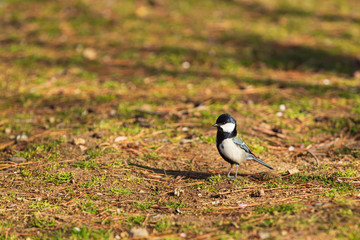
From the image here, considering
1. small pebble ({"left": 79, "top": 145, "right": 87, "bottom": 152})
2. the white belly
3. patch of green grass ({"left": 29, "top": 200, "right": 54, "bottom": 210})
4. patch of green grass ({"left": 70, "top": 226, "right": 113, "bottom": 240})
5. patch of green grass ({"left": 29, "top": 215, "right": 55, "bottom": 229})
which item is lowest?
patch of green grass ({"left": 29, "top": 200, "right": 54, "bottom": 210})

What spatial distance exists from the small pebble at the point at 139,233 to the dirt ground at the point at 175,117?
12mm

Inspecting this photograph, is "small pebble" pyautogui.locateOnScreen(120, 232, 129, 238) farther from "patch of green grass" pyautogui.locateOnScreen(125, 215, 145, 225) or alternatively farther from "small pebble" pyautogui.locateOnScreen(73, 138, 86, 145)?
"small pebble" pyautogui.locateOnScreen(73, 138, 86, 145)

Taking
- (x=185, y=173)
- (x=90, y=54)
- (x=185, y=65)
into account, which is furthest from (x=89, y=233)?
(x=90, y=54)

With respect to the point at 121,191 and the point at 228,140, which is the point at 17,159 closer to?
the point at 121,191

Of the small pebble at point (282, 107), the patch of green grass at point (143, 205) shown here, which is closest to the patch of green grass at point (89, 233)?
the patch of green grass at point (143, 205)

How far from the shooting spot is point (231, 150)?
391cm

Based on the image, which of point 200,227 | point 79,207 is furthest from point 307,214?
point 79,207

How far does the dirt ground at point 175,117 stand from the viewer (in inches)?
130

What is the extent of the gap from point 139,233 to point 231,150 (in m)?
1.29

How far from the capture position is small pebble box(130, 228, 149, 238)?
3026 millimetres

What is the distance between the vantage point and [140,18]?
9.87 m

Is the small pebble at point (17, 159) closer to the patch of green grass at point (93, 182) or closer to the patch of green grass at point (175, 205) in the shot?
the patch of green grass at point (93, 182)

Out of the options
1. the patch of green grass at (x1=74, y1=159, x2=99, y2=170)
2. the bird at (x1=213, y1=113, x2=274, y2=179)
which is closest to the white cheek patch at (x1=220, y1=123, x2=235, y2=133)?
the bird at (x1=213, y1=113, x2=274, y2=179)

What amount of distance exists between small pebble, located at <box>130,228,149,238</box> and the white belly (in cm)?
121
